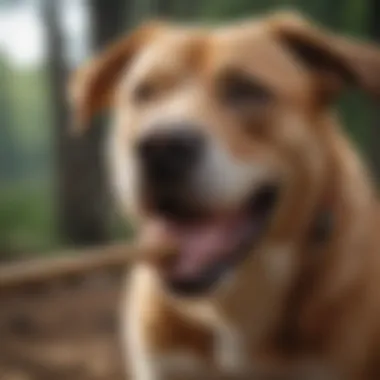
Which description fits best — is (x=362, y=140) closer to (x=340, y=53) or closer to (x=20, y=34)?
(x=340, y=53)

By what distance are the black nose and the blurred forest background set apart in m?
0.10

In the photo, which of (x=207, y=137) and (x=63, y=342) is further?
(x=63, y=342)

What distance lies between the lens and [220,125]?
129cm

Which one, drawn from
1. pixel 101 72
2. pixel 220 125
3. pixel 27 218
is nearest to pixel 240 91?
pixel 220 125

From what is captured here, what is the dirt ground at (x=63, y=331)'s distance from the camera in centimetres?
135

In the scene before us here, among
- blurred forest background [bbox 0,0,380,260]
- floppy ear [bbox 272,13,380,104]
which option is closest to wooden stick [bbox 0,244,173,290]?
blurred forest background [bbox 0,0,380,260]

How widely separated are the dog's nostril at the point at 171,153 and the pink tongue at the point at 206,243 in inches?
2.9

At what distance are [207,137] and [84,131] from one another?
169 millimetres

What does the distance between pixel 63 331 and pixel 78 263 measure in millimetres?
109

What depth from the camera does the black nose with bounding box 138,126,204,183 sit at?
126 centimetres

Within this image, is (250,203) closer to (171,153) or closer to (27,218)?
(171,153)

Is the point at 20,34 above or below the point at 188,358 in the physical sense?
above

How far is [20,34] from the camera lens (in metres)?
1.35

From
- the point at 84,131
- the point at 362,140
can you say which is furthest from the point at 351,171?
the point at 84,131
